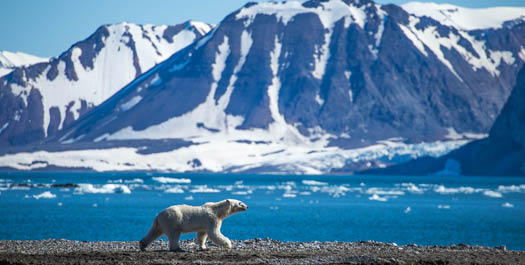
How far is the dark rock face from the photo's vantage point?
181m

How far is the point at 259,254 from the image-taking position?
77.6 feet

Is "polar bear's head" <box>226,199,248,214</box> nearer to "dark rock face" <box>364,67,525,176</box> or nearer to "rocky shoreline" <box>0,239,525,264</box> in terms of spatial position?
"rocky shoreline" <box>0,239,525,264</box>

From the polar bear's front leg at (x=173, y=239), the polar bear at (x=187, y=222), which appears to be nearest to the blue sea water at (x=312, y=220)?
the polar bear at (x=187, y=222)

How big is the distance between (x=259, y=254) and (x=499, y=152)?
574ft

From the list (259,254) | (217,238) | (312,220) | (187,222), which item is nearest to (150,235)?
(187,222)

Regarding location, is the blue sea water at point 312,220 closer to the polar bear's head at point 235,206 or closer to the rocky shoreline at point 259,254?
the rocky shoreline at point 259,254

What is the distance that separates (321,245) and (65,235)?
63.9ft

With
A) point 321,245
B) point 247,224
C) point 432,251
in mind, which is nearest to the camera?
point 432,251

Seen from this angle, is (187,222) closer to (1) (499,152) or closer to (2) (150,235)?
(2) (150,235)

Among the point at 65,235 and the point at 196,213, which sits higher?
the point at 196,213

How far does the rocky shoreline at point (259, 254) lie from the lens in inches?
876

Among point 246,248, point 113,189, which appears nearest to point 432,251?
point 246,248

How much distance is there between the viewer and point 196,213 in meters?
24.7

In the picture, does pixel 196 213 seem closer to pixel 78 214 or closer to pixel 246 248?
pixel 246 248
